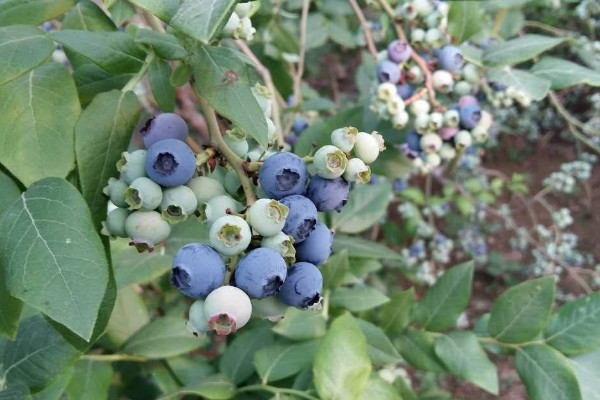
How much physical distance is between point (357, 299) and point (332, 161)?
659mm

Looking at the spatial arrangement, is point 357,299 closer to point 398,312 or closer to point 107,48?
point 398,312

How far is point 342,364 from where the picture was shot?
98 centimetres

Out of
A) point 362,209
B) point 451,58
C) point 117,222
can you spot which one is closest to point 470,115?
point 451,58

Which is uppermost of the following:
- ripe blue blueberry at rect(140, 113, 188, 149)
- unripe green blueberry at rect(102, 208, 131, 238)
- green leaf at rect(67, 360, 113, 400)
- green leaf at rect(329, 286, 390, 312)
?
ripe blue blueberry at rect(140, 113, 188, 149)

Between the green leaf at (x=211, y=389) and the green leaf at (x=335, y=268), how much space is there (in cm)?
29

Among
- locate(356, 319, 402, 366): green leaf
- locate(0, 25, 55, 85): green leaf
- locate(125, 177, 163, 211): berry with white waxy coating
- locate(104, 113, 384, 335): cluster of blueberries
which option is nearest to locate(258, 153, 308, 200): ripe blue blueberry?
locate(104, 113, 384, 335): cluster of blueberries

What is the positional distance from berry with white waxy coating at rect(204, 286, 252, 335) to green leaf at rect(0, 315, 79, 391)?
44cm

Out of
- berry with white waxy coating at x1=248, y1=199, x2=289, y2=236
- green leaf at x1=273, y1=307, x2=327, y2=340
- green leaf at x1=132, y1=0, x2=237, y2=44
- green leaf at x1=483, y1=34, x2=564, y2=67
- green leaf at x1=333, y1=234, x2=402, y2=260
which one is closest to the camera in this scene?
green leaf at x1=132, y1=0, x2=237, y2=44

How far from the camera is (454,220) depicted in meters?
3.16

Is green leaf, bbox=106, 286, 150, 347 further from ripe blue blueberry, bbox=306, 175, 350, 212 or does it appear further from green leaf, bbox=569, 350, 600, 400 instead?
green leaf, bbox=569, 350, 600, 400

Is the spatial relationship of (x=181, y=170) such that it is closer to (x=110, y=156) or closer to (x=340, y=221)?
(x=110, y=156)

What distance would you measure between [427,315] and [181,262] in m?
0.78

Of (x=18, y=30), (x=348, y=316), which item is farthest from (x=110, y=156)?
(x=348, y=316)

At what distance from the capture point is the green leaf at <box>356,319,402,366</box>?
1196 millimetres
